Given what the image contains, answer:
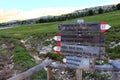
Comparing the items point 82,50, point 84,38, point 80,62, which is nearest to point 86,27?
point 84,38

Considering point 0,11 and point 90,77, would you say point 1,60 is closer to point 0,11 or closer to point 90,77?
point 90,77

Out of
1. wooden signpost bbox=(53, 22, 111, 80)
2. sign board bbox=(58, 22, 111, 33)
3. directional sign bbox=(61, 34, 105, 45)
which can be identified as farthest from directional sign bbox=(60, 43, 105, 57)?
sign board bbox=(58, 22, 111, 33)

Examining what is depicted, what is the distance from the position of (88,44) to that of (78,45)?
38cm

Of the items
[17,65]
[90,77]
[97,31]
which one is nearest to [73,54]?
[97,31]

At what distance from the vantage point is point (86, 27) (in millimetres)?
8023

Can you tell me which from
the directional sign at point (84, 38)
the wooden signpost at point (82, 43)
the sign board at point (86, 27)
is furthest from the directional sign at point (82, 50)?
the sign board at point (86, 27)

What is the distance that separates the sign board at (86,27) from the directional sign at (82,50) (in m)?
0.48

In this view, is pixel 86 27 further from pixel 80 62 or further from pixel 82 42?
pixel 80 62

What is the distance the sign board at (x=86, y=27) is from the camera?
7.59 metres

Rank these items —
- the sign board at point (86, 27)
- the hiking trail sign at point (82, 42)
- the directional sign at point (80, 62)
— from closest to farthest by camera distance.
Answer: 1. the sign board at point (86, 27)
2. the hiking trail sign at point (82, 42)
3. the directional sign at point (80, 62)

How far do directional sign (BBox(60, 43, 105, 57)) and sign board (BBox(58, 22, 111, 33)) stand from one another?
1.59ft

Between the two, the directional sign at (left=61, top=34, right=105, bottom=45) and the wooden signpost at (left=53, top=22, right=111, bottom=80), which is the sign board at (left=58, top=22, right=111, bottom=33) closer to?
the wooden signpost at (left=53, top=22, right=111, bottom=80)

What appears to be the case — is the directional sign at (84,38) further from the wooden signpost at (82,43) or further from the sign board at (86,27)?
the sign board at (86,27)

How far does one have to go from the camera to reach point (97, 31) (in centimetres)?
774
